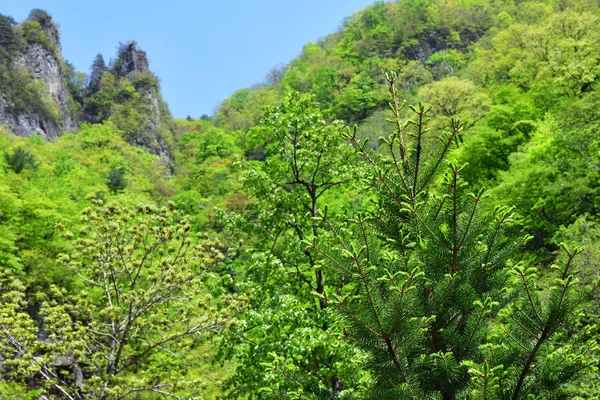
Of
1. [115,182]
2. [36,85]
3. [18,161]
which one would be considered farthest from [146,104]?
[18,161]

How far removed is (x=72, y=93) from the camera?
64938 millimetres

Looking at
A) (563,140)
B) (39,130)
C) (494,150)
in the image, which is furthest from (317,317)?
(39,130)

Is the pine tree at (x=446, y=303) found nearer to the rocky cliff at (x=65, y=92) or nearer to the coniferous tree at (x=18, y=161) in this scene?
the coniferous tree at (x=18, y=161)

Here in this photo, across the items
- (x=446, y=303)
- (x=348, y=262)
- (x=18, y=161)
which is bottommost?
(x=446, y=303)

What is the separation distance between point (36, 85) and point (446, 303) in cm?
5804

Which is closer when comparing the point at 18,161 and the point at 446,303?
the point at 446,303

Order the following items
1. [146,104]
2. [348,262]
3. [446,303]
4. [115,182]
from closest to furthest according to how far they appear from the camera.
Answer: [348,262]
[446,303]
[115,182]
[146,104]

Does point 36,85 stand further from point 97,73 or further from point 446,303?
point 446,303

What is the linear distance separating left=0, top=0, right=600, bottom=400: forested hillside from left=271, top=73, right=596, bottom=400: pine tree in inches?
0.7

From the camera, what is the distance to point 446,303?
374cm

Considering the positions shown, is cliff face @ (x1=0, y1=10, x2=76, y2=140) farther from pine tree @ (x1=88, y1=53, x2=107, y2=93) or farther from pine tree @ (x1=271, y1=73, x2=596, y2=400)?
pine tree @ (x1=271, y1=73, x2=596, y2=400)

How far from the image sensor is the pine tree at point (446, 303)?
10.1 ft

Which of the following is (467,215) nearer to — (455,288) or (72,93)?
(455,288)

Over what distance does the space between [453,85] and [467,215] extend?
29926 millimetres
